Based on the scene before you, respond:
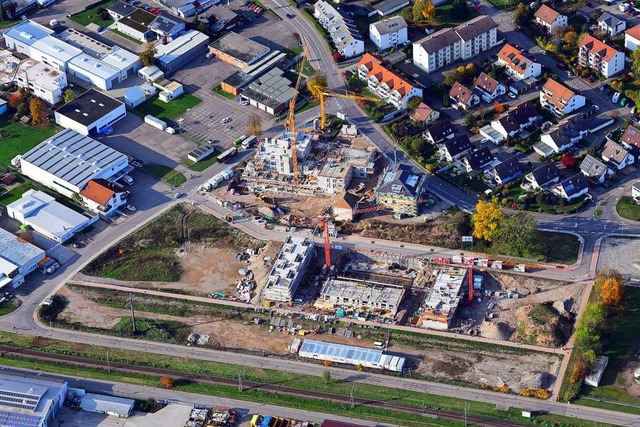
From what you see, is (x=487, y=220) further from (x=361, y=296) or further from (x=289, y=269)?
(x=289, y=269)

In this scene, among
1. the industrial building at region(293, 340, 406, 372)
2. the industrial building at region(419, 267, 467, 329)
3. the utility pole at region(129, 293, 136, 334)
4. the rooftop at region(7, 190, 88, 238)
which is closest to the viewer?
the industrial building at region(293, 340, 406, 372)

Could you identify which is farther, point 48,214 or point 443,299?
point 48,214

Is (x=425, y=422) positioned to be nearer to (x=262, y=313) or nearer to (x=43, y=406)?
(x=262, y=313)

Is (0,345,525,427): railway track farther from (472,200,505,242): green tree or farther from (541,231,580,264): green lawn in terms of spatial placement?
(472,200,505,242): green tree

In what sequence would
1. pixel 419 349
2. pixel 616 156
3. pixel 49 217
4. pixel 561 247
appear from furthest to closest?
pixel 616 156 < pixel 49 217 < pixel 561 247 < pixel 419 349

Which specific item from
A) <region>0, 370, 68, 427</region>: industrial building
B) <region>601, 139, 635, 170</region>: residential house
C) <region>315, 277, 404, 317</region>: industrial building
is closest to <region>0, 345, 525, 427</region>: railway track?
<region>0, 370, 68, 427</region>: industrial building

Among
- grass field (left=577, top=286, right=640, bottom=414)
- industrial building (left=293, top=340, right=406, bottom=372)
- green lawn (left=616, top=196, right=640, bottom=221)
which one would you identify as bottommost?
industrial building (left=293, top=340, right=406, bottom=372)

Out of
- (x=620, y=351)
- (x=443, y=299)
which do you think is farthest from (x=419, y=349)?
(x=620, y=351)
